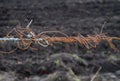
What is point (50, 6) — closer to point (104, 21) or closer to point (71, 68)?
point (104, 21)

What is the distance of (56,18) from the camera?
707 cm

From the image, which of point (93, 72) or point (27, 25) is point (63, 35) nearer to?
point (27, 25)

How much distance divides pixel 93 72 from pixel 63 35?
4.14 feet

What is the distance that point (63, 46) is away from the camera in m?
5.93

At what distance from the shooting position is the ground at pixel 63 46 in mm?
5160

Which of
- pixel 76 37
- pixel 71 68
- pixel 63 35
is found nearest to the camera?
pixel 71 68

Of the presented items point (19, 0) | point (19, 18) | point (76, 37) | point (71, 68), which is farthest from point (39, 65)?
point (19, 0)

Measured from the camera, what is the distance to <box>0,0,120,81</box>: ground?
16.9 feet

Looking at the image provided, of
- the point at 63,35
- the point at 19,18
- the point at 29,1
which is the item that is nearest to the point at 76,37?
the point at 63,35

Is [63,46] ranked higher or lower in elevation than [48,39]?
lower

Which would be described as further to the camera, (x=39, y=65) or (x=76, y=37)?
(x=76, y=37)

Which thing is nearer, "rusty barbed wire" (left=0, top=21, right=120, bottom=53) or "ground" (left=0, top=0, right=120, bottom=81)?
"ground" (left=0, top=0, right=120, bottom=81)

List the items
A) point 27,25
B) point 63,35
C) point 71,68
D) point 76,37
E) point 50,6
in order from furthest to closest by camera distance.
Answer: point 50,6, point 27,25, point 63,35, point 76,37, point 71,68

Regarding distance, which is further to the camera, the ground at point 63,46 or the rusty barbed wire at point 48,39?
the rusty barbed wire at point 48,39
